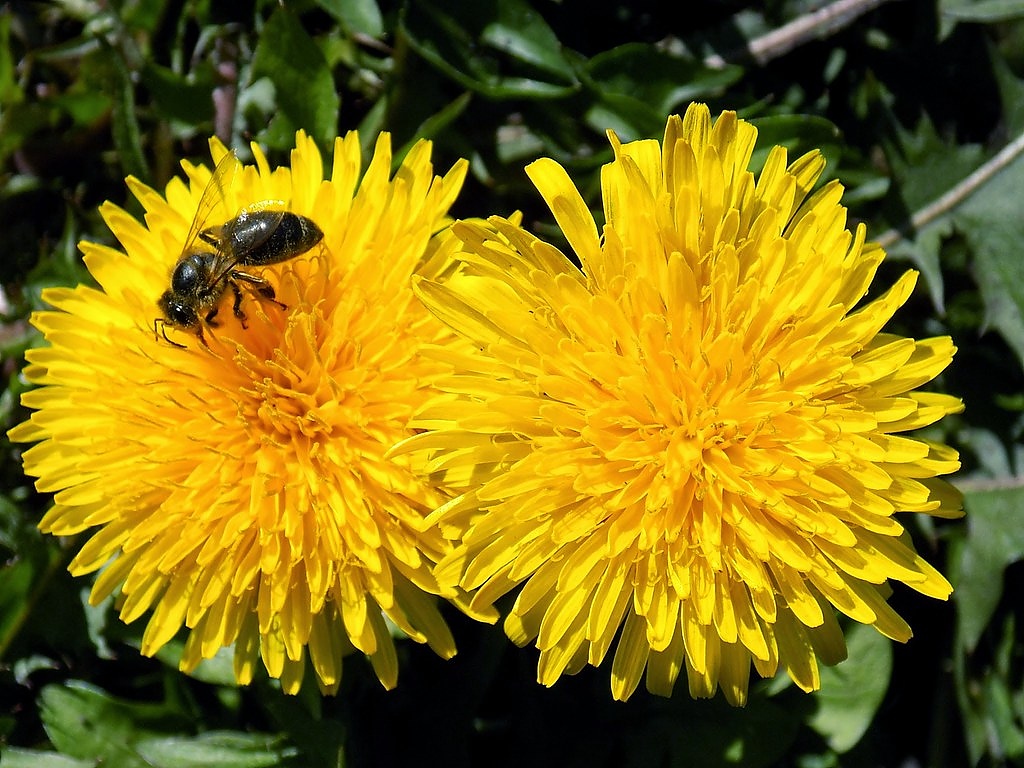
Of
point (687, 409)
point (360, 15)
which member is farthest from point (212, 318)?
point (687, 409)

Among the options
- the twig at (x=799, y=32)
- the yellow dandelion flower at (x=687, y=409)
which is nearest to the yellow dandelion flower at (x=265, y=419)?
the yellow dandelion flower at (x=687, y=409)

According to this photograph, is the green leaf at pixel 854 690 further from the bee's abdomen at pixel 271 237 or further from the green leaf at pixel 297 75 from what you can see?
the green leaf at pixel 297 75

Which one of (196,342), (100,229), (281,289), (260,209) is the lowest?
(196,342)

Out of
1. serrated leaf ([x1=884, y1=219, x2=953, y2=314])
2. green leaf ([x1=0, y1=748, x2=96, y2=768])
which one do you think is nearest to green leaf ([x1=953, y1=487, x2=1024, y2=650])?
serrated leaf ([x1=884, y1=219, x2=953, y2=314])

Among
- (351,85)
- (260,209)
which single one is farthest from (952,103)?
(260,209)

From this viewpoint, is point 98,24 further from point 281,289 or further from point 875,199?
point 875,199

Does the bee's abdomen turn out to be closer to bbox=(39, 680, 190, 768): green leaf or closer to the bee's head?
the bee's head

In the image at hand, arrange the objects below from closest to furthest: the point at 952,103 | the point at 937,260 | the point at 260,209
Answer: the point at 260,209, the point at 937,260, the point at 952,103
